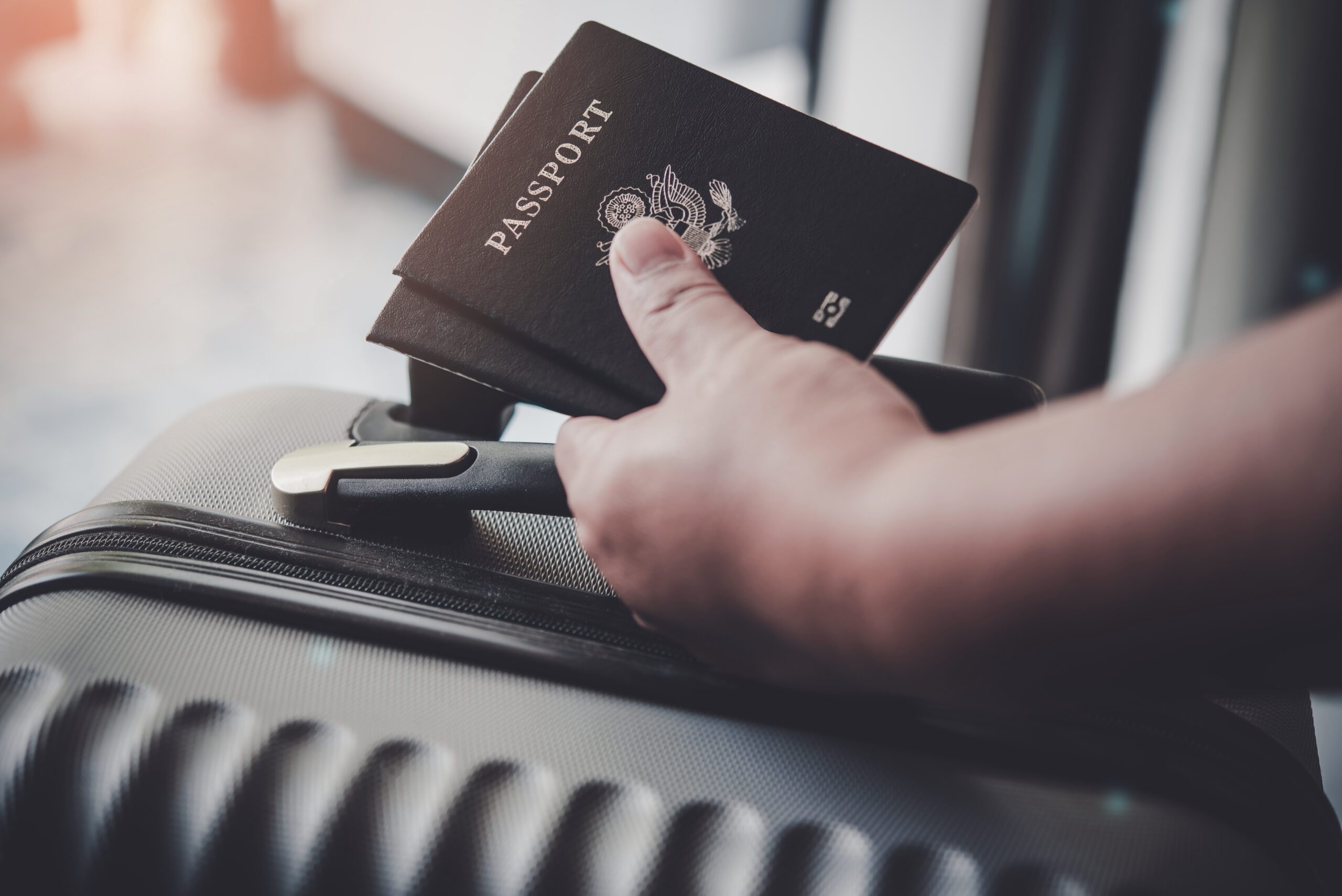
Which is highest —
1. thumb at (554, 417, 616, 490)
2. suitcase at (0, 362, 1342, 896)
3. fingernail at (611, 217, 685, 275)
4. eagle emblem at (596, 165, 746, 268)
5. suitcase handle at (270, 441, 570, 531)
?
eagle emblem at (596, 165, 746, 268)

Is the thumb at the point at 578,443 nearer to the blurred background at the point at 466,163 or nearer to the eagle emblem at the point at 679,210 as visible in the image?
the eagle emblem at the point at 679,210

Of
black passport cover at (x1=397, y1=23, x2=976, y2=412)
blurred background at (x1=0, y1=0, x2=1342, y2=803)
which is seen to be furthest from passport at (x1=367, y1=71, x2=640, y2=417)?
blurred background at (x1=0, y1=0, x2=1342, y2=803)

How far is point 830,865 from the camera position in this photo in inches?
13.7

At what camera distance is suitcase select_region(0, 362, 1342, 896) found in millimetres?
350

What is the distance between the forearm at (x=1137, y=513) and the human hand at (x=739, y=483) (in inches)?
0.7

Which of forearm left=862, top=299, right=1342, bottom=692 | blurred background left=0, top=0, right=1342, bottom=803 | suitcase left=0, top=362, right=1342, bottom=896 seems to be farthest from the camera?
blurred background left=0, top=0, right=1342, bottom=803

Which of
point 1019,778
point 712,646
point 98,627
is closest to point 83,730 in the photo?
point 98,627

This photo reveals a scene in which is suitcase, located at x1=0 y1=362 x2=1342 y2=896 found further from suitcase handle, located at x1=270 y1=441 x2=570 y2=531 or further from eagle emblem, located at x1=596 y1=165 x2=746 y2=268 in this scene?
eagle emblem, located at x1=596 y1=165 x2=746 y2=268

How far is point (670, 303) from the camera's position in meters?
0.40

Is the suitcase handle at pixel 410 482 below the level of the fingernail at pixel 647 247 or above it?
below

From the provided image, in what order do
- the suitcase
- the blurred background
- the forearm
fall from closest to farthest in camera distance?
1. the forearm
2. the suitcase
3. the blurred background

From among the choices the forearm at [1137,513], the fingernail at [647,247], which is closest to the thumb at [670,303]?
the fingernail at [647,247]

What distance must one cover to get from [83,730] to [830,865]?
321 millimetres

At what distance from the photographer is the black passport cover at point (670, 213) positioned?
1.39ft
